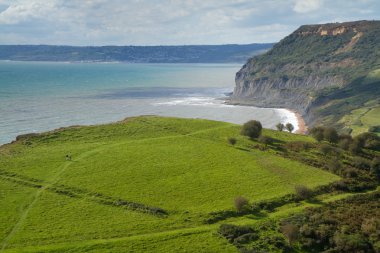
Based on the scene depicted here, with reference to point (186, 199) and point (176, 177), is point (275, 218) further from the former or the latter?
point (176, 177)

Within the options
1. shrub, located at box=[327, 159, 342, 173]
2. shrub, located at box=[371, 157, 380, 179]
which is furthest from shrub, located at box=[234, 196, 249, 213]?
shrub, located at box=[371, 157, 380, 179]

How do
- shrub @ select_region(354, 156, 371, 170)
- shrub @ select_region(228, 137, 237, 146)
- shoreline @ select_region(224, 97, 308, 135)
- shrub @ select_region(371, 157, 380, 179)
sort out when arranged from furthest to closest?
shoreline @ select_region(224, 97, 308, 135) < shrub @ select_region(228, 137, 237, 146) < shrub @ select_region(354, 156, 371, 170) < shrub @ select_region(371, 157, 380, 179)

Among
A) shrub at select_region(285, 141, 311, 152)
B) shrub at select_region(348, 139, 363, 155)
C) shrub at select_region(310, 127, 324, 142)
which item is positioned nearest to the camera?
shrub at select_region(348, 139, 363, 155)

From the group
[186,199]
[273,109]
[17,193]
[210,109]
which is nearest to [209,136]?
[186,199]

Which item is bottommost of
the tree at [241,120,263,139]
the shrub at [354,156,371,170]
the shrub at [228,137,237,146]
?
the shrub at [354,156,371,170]

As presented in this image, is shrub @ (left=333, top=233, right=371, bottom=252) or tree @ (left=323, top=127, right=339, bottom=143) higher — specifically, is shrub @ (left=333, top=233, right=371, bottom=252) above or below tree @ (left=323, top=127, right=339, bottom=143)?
below

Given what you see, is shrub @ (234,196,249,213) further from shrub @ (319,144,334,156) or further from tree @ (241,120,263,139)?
tree @ (241,120,263,139)

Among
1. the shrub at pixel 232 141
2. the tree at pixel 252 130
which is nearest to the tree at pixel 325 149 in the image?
the tree at pixel 252 130

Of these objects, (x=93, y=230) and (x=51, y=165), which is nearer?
(x=93, y=230)
